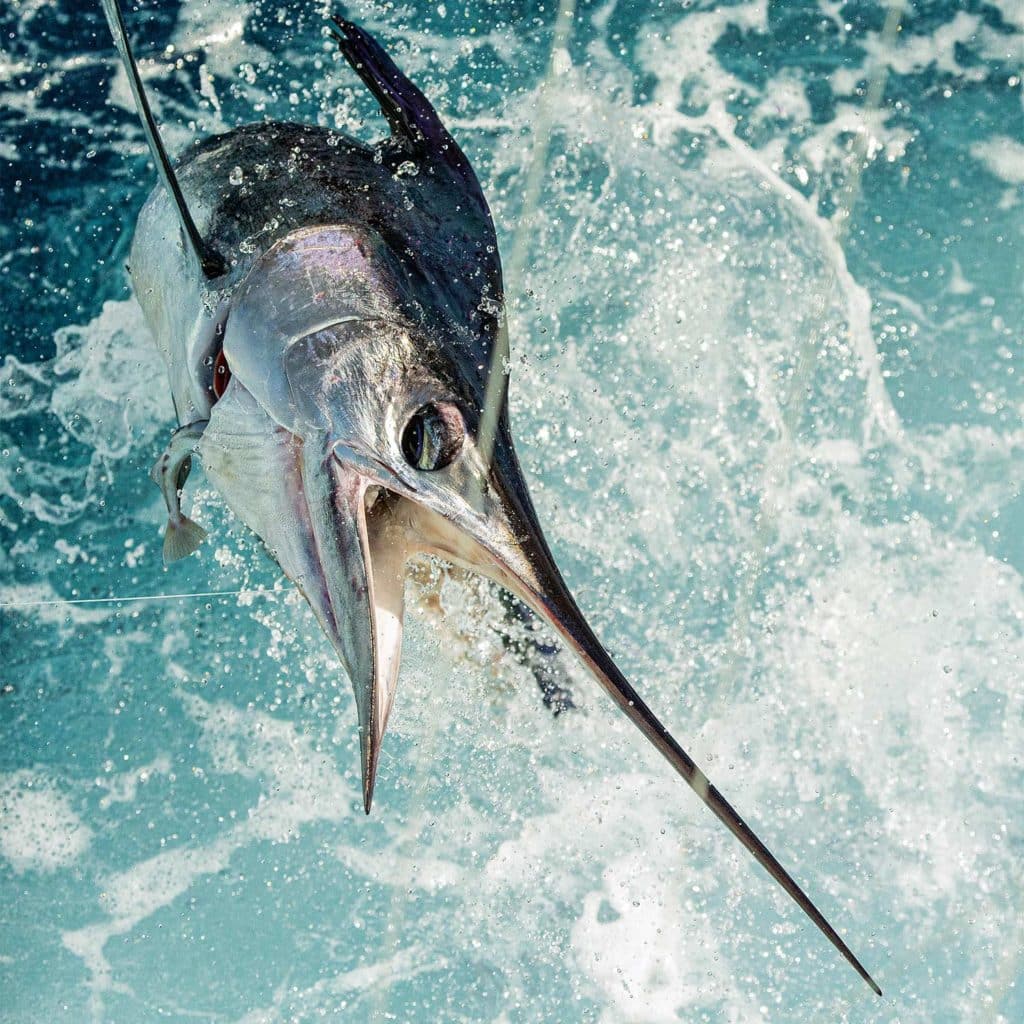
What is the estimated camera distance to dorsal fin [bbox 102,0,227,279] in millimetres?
988

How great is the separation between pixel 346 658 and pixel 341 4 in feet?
5.34

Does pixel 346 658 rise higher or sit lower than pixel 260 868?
higher

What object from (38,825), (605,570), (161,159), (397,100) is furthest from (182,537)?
(38,825)

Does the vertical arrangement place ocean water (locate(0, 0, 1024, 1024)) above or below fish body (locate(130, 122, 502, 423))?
below

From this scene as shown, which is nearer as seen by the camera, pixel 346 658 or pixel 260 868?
pixel 346 658

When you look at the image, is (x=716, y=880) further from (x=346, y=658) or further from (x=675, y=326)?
(x=346, y=658)

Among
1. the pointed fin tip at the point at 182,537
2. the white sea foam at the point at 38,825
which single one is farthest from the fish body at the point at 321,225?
the white sea foam at the point at 38,825

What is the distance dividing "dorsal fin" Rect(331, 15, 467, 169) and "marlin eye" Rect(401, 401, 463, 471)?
0.50 m

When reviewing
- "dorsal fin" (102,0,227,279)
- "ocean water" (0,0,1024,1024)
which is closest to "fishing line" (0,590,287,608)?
"ocean water" (0,0,1024,1024)

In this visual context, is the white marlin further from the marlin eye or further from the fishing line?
the fishing line

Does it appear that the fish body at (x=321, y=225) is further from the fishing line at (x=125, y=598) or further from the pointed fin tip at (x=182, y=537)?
the fishing line at (x=125, y=598)

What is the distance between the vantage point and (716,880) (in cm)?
218

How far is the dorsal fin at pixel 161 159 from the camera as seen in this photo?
988mm

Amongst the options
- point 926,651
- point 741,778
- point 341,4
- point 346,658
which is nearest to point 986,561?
point 926,651
